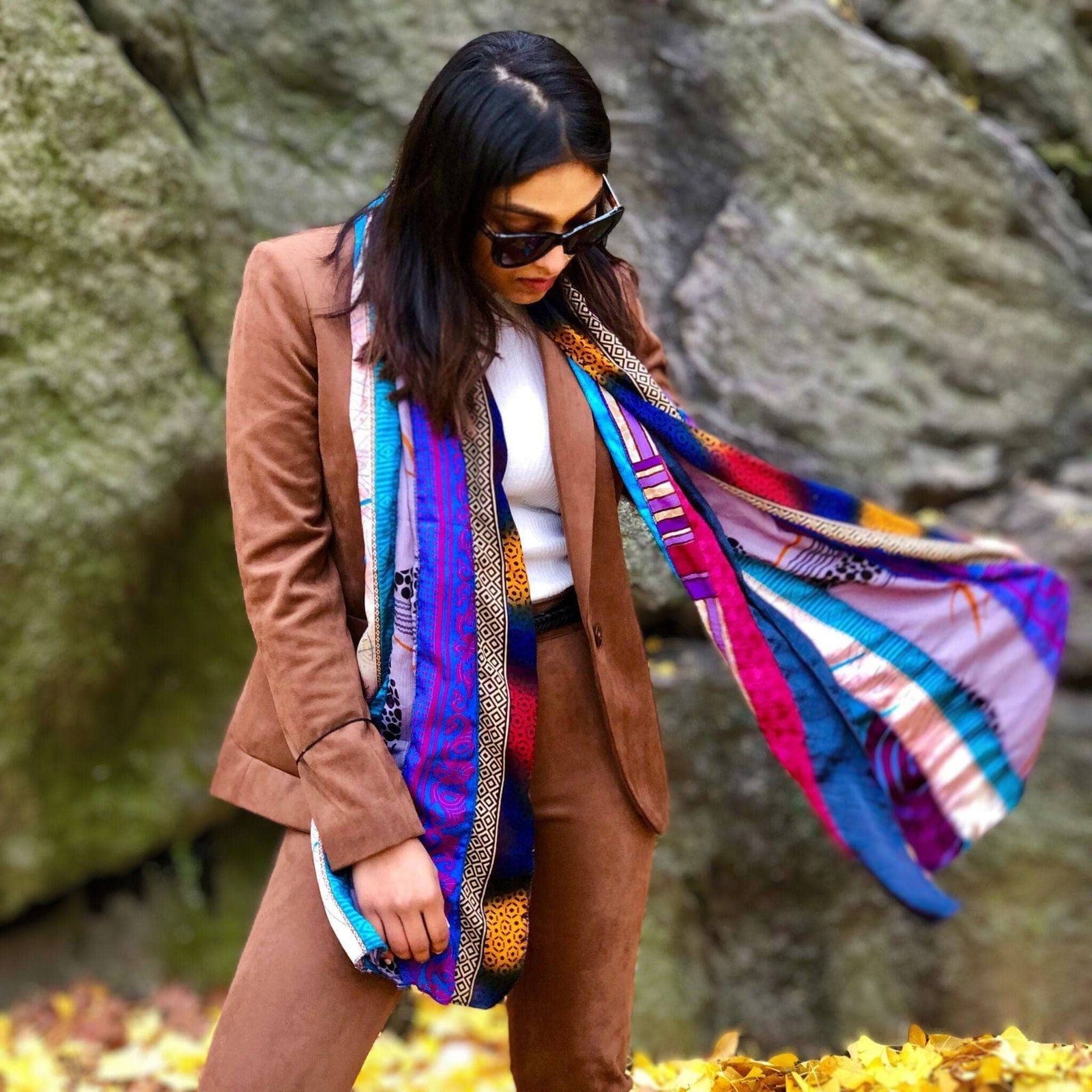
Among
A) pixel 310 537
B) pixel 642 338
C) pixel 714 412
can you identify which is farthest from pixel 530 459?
pixel 714 412

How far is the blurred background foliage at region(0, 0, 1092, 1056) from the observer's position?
9.90 ft

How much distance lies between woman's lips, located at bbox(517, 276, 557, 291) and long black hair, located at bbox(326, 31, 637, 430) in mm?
63

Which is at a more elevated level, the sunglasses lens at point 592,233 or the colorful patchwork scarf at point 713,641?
the sunglasses lens at point 592,233

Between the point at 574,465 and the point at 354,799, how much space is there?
550 millimetres

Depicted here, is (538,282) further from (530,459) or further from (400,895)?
(400,895)

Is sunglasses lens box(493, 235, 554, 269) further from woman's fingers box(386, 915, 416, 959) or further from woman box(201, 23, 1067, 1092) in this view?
woman's fingers box(386, 915, 416, 959)

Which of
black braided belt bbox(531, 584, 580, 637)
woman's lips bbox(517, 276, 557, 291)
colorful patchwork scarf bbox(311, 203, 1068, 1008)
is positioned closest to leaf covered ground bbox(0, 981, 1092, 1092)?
colorful patchwork scarf bbox(311, 203, 1068, 1008)

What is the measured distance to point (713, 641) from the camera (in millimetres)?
2150

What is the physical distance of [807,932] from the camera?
3.30 metres

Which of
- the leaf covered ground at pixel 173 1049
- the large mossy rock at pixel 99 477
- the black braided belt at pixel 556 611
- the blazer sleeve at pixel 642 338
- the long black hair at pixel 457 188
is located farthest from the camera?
the leaf covered ground at pixel 173 1049

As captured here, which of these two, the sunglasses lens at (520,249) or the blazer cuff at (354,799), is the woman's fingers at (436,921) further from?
the sunglasses lens at (520,249)

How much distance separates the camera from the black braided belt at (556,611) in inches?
69.5

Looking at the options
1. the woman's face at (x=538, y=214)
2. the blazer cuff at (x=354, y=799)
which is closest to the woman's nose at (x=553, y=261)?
the woman's face at (x=538, y=214)

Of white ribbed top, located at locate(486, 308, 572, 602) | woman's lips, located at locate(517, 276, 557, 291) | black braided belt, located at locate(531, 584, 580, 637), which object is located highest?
woman's lips, located at locate(517, 276, 557, 291)
